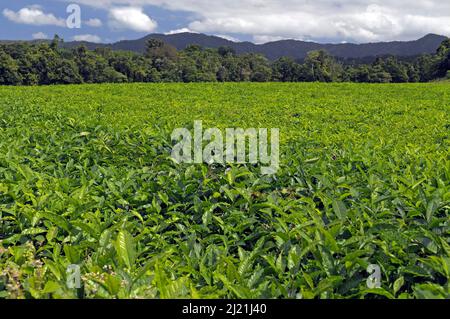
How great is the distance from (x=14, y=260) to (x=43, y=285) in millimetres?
454

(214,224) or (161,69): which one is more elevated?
(161,69)

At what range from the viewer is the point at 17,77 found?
1929 inches

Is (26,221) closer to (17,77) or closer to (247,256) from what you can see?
(247,256)

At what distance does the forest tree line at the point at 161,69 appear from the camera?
5122 centimetres

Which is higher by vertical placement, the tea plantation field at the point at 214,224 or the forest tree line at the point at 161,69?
the forest tree line at the point at 161,69

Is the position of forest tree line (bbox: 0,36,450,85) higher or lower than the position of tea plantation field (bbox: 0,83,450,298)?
higher

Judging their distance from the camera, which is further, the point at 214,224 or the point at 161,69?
the point at 161,69

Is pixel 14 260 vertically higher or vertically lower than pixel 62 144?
lower

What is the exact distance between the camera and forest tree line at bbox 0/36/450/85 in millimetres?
51219

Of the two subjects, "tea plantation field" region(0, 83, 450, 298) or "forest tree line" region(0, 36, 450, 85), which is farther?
"forest tree line" region(0, 36, 450, 85)

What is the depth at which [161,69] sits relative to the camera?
60.2 m

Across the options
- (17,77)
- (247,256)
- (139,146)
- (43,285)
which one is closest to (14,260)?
(43,285)
